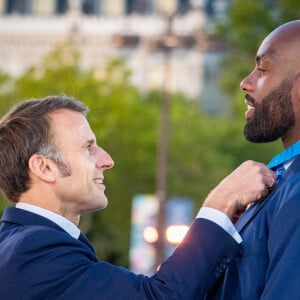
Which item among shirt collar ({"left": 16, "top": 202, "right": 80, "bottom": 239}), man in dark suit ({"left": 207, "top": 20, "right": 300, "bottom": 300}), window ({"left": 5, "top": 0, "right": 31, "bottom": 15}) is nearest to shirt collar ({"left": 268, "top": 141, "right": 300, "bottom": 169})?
man in dark suit ({"left": 207, "top": 20, "right": 300, "bottom": 300})

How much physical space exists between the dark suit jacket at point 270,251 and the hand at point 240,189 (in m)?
0.04

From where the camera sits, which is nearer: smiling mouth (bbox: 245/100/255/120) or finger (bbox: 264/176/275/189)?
finger (bbox: 264/176/275/189)

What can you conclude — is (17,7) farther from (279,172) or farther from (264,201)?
(264,201)

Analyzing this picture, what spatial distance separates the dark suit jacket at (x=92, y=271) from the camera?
4363mm

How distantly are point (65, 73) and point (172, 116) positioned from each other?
8.91m

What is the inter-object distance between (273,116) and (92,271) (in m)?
0.73

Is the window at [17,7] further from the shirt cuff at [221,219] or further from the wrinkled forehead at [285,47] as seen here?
the shirt cuff at [221,219]

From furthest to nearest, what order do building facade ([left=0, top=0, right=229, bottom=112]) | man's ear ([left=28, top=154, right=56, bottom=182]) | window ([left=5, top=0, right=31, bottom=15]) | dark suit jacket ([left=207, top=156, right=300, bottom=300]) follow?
window ([left=5, top=0, right=31, bottom=15]), building facade ([left=0, top=0, right=229, bottom=112]), man's ear ([left=28, top=154, right=56, bottom=182]), dark suit jacket ([left=207, top=156, right=300, bottom=300])

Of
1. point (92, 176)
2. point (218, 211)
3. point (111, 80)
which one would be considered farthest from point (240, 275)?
point (111, 80)

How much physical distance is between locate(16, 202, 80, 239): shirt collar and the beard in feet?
1.99

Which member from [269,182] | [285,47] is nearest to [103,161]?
[269,182]

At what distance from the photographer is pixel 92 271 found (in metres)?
4.42

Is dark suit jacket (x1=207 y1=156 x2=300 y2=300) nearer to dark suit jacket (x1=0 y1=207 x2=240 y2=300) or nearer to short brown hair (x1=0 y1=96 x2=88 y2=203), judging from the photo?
dark suit jacket (x1=0 y1=207 x2=240 y2=300)

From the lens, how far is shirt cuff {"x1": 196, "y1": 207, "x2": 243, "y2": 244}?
4457 millimetres
